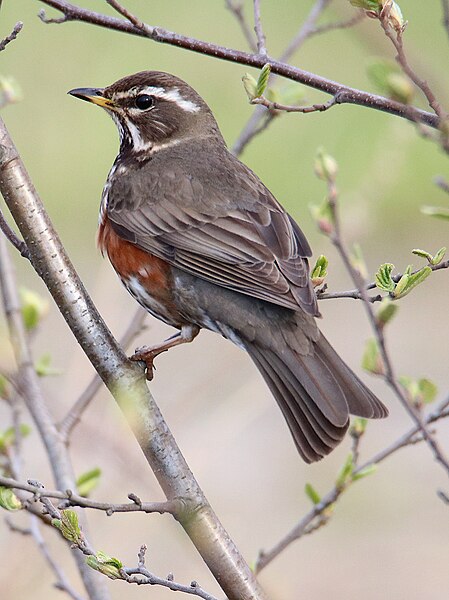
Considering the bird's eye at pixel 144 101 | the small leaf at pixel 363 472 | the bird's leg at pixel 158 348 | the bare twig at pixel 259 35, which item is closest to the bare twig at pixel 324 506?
the small leaf at pixel 363 472

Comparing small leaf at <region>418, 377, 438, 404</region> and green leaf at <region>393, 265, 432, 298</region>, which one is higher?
green leaf at <region>393, 265, 432, 298</region>

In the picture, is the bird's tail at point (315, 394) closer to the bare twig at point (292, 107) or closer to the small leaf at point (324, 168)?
the small leaf at point (324, 168)

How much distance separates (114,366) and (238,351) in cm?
310

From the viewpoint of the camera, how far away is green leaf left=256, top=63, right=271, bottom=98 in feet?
10.2

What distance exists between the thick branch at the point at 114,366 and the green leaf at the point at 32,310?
0.94m

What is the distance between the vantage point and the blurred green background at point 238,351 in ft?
17.0

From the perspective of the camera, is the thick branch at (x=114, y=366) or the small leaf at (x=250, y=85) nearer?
the thick branch at (x=114, y=366)

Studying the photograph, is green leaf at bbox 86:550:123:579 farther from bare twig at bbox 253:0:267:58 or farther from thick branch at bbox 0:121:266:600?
bare twig at bbox 253:0:267:58

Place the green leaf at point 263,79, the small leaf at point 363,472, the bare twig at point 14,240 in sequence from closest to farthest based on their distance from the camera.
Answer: the green leaf at point 263,79 < the bare twig at point 14,240 < the small leaf at point 363,472

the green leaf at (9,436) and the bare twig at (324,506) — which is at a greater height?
the green leaf at (9,436)

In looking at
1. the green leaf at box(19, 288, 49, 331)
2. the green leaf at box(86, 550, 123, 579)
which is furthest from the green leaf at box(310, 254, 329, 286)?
the green leaf at box(86, 550, 123, 579)

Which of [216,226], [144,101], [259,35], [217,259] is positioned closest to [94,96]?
[144,101]

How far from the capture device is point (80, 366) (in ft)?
17.0

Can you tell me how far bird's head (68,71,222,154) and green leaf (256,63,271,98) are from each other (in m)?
1.98
